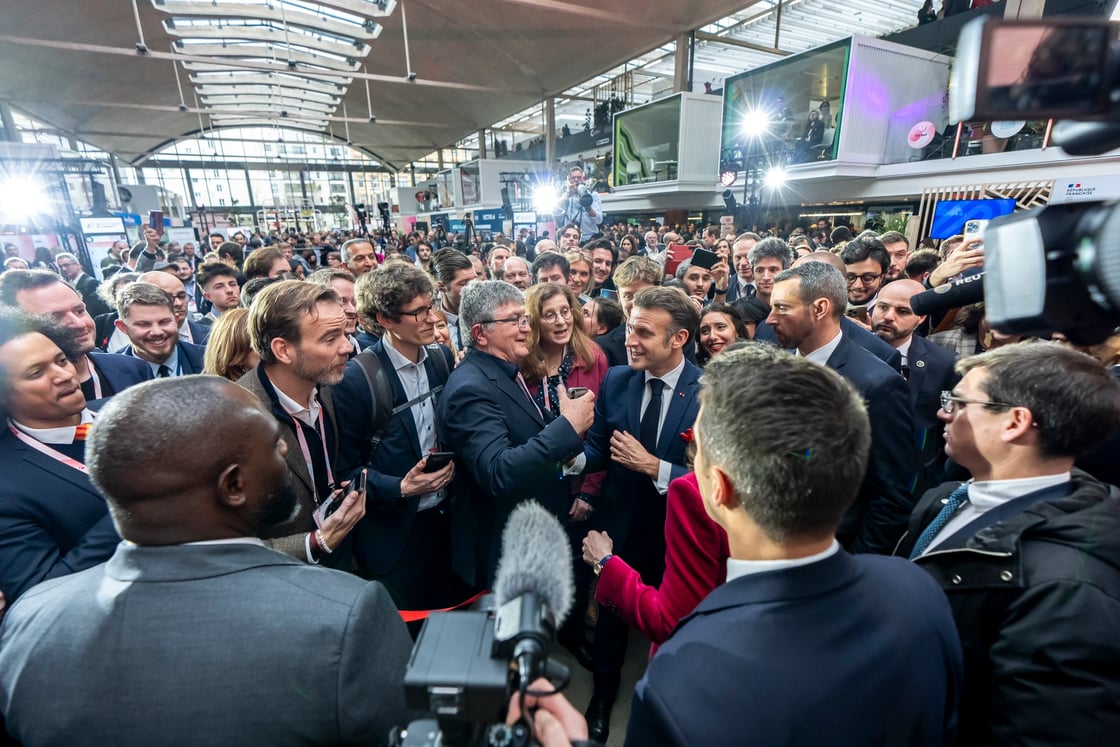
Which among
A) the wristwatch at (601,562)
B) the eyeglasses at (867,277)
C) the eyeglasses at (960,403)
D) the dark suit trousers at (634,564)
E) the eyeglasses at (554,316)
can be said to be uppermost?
the eyeglasses at (867,277)

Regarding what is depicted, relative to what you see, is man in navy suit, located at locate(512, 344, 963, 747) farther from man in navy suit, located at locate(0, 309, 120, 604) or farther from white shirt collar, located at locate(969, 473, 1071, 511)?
man in navy suit, located at locate(0, 309, 120, 604)

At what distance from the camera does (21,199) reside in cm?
1180

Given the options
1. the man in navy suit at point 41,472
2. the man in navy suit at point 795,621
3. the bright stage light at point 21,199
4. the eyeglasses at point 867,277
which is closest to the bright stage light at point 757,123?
the eyeglasses at point 867,277

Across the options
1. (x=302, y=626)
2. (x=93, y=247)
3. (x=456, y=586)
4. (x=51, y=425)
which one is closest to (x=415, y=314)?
(x=51, y=425)

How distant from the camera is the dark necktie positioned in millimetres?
2197

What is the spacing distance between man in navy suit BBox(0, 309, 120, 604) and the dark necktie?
1.82 metres

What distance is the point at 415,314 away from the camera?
7.48 ft

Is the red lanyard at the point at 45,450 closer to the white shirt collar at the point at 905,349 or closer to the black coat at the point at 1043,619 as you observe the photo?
the black coat at the point at 1043,619

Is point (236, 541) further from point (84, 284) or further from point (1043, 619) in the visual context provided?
point (84, 284)

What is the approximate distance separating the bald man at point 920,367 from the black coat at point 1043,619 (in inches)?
61.4

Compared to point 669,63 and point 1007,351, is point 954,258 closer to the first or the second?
point 1007,351

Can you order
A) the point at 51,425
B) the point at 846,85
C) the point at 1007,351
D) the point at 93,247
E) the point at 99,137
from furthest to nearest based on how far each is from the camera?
the point at 99,137
the point at 93,247
the point at 846,85
the point at 51,425
the point at 1007,351

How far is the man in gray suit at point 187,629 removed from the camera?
801 millimetres

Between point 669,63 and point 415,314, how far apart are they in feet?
68.6
